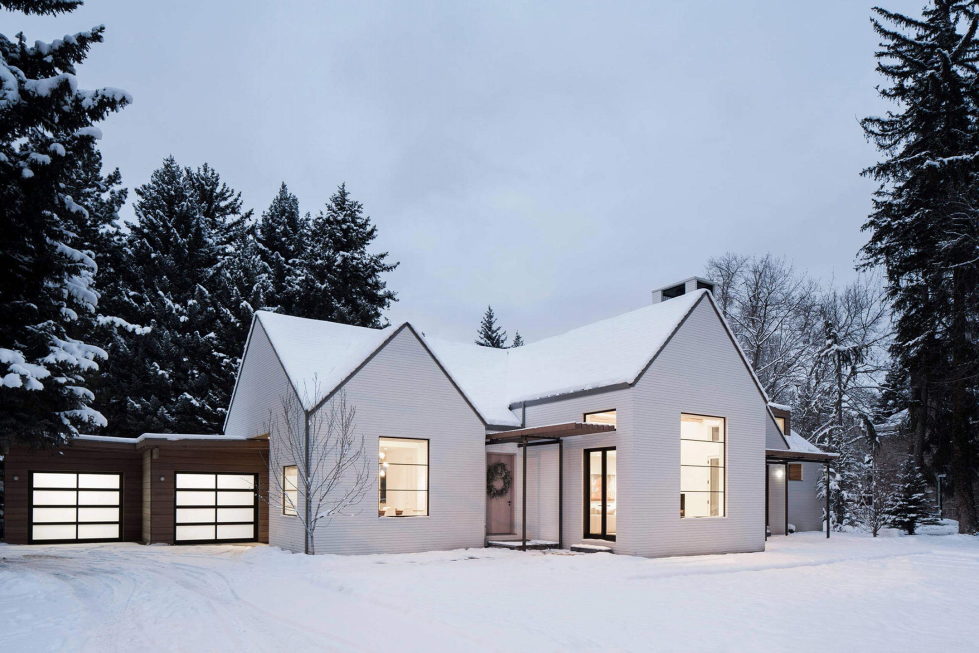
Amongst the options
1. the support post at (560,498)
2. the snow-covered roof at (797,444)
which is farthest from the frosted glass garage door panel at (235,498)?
the snow-covered roof at (797,444)

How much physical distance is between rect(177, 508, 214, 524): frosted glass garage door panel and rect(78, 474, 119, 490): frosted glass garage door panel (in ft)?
6.79

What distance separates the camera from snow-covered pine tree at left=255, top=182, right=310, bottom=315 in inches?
1268

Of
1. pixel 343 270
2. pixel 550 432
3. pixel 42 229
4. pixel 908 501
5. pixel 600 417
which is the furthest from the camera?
pixel 343 270

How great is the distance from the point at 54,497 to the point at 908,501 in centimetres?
2519

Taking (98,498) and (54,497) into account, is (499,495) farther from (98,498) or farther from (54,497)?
(54,497)

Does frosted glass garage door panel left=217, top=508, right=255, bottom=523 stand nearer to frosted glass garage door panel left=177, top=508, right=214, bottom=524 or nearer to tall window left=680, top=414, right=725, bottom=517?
frosted glass garage door panel left=177, top=508, right=214, bottom=524

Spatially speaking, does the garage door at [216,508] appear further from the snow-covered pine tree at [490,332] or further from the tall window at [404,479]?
the snow-covered pine tree at [490,332]

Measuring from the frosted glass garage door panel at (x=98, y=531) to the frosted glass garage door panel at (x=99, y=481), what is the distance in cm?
94

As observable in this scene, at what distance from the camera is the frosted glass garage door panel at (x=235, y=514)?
19.1 m

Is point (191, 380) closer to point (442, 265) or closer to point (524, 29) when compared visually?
point (442, 265)

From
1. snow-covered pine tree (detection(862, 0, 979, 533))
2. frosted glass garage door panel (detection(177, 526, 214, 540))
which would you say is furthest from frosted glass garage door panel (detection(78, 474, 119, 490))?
snow-covered pine tree (detection(862, 0, 979, 533))

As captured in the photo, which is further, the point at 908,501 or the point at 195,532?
the point at 908,501

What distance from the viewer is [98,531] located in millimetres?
18938

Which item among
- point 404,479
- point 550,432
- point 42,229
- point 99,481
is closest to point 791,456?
point 550,432
